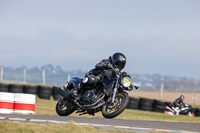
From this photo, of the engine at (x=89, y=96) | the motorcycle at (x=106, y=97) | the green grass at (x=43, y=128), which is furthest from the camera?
the engine at (x=89, y=96)

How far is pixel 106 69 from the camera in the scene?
1000 cm

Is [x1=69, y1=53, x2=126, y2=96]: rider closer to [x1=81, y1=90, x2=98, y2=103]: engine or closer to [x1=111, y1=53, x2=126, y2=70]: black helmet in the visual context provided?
[x1=111, y1=53, x2=126, y2=70]: black helmet

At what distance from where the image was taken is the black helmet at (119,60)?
32.8ft

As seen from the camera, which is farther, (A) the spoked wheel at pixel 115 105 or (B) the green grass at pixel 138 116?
(B) the green grass at pixel 138 116

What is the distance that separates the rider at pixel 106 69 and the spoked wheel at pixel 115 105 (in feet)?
2.02

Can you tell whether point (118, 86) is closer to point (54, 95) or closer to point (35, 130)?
point (35, 130)

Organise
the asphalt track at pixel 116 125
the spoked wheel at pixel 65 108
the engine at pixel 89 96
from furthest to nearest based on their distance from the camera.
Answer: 1. the spoked wheel at pixel 65 108
2. the engine at pixel 89 96
3. the asphalt track at pixel 116 125

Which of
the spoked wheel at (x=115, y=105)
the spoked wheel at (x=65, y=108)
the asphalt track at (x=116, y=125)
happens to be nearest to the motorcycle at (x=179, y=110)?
the spoked wheel at (x=65, y=108)

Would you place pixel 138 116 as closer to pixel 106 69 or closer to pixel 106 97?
pixel 106 69

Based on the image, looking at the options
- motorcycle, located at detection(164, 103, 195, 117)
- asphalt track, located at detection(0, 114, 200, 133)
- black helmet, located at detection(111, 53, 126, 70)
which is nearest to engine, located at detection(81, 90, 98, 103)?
black helmet, located at detection(111, 53, 126, 70)

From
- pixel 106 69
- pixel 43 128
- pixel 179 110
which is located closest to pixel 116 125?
pixel 43 128

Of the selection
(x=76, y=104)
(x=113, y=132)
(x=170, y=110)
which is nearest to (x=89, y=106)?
(x=76, y=104)

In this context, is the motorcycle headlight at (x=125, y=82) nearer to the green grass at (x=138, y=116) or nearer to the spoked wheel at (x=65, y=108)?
the spoked wheel at (x=65, y=108)

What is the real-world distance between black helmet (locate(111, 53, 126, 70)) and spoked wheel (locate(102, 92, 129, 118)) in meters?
0.82
